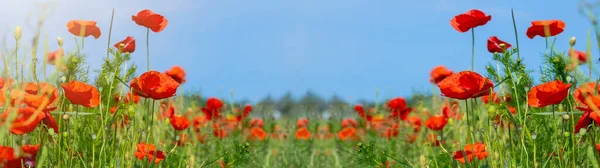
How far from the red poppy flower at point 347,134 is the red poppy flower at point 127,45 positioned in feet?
7.79

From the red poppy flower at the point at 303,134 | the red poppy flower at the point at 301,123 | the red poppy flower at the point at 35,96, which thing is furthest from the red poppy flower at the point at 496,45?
the red poppy flower at the point at 301,123

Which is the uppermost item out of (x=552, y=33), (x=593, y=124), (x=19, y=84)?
(x=552, y=33)

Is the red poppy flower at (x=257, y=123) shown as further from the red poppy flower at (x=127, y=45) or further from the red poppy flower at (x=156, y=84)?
the red poppy flower at (x=156, y=84)

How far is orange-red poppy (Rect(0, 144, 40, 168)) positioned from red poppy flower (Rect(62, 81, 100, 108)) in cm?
21

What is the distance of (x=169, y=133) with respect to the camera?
4246mm

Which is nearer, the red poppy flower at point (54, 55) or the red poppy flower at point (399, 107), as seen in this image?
the red poppy flower at point (54, 55)

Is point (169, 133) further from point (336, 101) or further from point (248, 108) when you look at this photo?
point (336, 101)

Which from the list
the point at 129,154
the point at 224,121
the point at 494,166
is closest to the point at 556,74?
the point at 494,166

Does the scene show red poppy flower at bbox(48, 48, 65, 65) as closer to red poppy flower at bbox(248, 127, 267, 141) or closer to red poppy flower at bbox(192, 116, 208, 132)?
red poppy flower at bbox(192, 116, 208, 132)

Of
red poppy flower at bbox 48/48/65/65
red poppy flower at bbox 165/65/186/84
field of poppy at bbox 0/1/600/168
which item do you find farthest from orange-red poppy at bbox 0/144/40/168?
red poppy flower at bbox 165/65/186/84

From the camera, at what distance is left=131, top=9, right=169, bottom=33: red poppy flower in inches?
105

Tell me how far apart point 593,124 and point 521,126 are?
0.44 metres

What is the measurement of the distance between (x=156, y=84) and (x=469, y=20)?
1177mm

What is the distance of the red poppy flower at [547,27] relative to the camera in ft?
8.38
